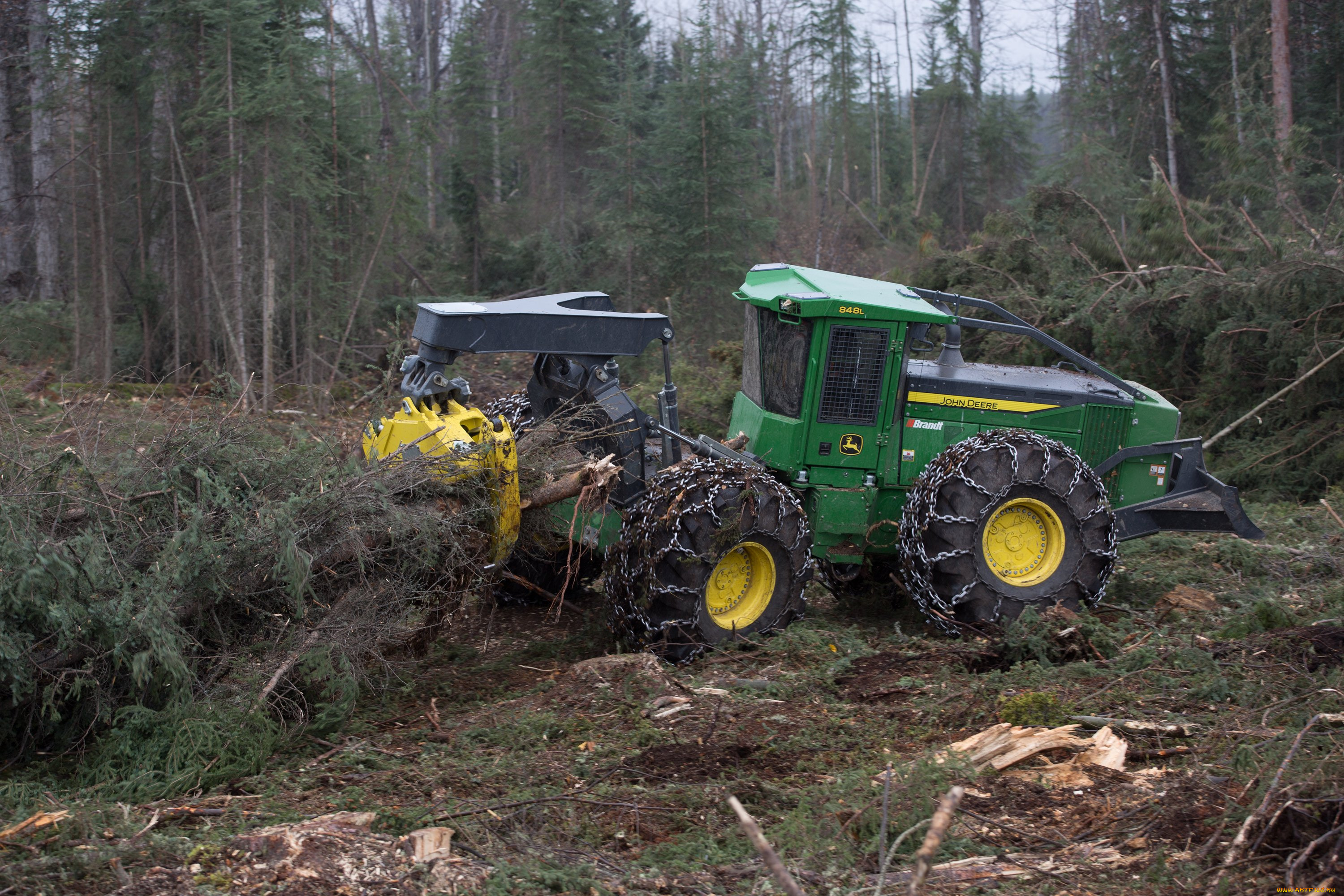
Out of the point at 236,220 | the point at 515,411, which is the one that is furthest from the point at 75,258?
the point at 515,411

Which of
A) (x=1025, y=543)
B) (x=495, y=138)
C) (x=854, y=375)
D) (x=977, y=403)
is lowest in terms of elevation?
(x=1025, y=543)

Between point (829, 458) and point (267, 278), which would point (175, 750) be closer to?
point (829, 458)

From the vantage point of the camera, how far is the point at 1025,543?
7.07 m

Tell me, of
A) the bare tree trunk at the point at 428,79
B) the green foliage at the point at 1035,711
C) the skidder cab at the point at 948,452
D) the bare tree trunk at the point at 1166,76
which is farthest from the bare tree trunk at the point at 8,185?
the bare tree trunk at the point at 1166,76

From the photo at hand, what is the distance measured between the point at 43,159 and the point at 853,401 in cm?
1782

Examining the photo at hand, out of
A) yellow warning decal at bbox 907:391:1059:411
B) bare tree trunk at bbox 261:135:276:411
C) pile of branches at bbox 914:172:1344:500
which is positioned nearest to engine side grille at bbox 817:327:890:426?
yellow warning decal at bbox 907:391:1059:411

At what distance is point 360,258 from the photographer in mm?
17469

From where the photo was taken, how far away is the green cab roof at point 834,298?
22.9 feet

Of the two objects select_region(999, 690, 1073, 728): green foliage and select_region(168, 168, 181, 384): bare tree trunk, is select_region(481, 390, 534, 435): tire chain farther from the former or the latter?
select_region(168, 168, 181, 384): bare tree trunk

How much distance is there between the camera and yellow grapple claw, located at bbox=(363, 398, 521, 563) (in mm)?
5684

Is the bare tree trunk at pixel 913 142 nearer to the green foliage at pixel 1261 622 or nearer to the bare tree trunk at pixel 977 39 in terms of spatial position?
the bare tree trunk at pixel 977 39

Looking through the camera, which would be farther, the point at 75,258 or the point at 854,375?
the point at 75,258

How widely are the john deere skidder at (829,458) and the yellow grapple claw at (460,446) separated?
2cm

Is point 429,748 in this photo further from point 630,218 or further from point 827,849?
point 630,218
